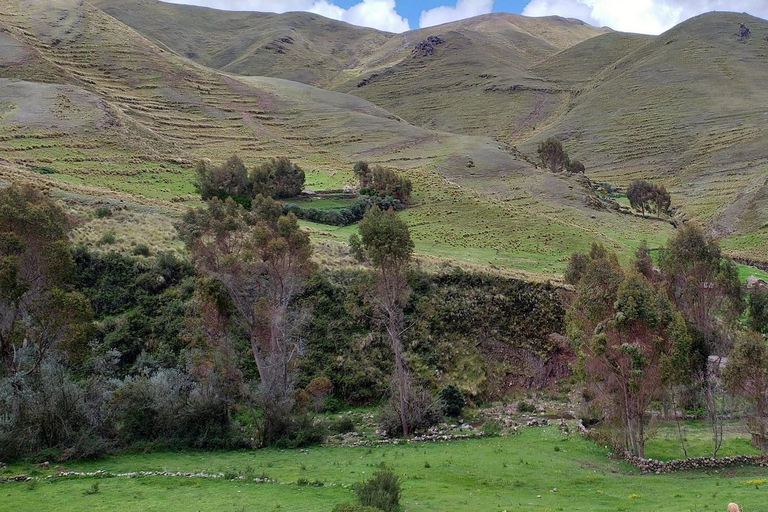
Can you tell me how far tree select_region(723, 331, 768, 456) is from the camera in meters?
25.0

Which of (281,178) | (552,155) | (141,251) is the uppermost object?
(552,155)

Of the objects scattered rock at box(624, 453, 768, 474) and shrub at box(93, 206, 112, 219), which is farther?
shrub at box(93, 206, 112, 219)

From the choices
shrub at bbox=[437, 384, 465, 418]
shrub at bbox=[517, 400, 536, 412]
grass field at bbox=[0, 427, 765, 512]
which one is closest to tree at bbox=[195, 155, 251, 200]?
shrub at bbox=[437, 384, 465, 418]

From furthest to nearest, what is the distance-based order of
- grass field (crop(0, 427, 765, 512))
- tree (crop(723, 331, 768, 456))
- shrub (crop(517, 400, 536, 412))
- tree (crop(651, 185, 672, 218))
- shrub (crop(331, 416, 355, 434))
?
tree (crop(651, 185, 672, 218))
shrub (crop(517, 400, 536, 412))
shrub (crop(331, 416, 355, 434))
tree (crop(723, 331, 768, 456))
grass field (crop(0, 427, 765, 512))

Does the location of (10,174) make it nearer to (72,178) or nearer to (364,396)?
(72,178)

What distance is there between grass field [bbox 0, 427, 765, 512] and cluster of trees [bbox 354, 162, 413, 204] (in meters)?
56.0

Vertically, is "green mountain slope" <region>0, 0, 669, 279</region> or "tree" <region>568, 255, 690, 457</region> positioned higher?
"green mountain slope" <region>0, 0, 669, 279</region>

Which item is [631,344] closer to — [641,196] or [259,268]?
[259,268]

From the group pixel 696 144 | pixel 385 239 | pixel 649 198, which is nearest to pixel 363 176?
pixel 649 198

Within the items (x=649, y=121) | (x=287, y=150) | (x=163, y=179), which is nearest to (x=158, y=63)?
(x=287, y=150)

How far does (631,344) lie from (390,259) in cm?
1307

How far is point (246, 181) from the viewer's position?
76.4 metres

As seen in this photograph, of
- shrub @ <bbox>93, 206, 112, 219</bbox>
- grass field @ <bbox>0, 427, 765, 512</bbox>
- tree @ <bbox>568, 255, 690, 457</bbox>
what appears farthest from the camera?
shrub @ <bbox>93, 206, 112, 219</bbox>

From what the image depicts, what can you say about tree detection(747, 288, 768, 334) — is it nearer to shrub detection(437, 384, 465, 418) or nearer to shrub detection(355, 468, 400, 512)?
shrub detection(437, 384, 465, 418)
